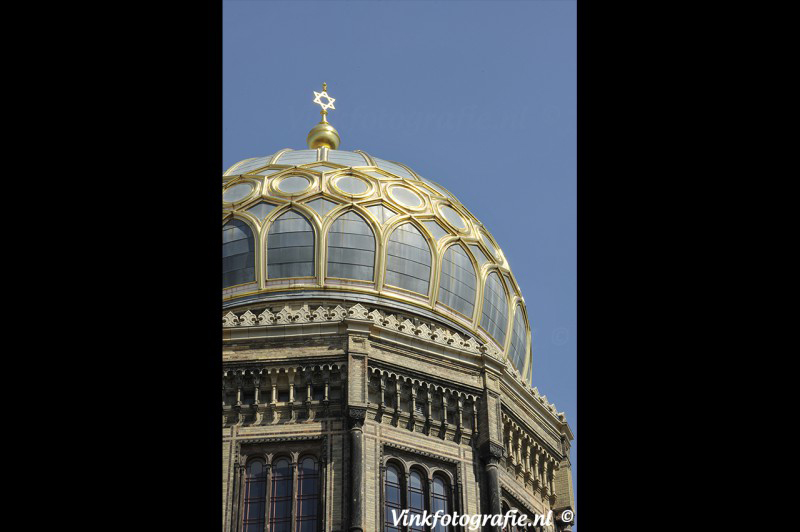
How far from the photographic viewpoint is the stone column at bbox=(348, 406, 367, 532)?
28906 millimetres

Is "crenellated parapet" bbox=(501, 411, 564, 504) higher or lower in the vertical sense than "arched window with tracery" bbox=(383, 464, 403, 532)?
higher

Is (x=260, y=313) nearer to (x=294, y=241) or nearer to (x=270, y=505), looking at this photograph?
(x=294, y=241)

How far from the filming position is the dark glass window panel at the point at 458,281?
35.7 meters

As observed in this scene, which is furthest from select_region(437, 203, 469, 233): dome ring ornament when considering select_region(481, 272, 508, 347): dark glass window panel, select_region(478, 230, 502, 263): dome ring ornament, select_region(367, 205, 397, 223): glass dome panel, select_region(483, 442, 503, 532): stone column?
select_region(483, 442, 503, 532): stone column

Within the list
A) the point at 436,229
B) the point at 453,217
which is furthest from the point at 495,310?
the point at 453,217

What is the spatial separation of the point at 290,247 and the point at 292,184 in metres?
2.24

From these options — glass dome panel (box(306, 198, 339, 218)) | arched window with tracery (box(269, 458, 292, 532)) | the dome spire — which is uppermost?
the dome spire

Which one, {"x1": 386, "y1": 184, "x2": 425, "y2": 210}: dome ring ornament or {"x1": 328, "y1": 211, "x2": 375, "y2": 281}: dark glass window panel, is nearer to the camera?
{"x1": 328, "y1": 211, "x2": 375, "y2": 281}: dark glass window panel

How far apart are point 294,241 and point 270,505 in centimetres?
787

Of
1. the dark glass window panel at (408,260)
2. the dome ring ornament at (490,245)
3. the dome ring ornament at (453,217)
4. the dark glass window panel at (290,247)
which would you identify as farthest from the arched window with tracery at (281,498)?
the dome ring ornament at (490,245)

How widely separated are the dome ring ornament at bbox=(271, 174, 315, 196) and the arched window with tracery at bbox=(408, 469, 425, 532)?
8.80m

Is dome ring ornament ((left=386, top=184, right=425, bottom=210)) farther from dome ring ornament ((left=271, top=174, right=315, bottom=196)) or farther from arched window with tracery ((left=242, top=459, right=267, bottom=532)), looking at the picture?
arched window with tracery ((left=242, top=459, right=267, bottom=532))

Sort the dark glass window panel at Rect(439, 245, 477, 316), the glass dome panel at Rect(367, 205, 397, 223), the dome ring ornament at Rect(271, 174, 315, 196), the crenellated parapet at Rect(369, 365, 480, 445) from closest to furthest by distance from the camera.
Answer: the crenellated parapet at Rect(369, 365, 480, 445)
the dark glass window panel at Rect(439, 245, 477, 316)
the glass dome panel at Rect(367, 205, 397, 223)
the dome ring ornament at Rect(271, 174, 315, 196)
